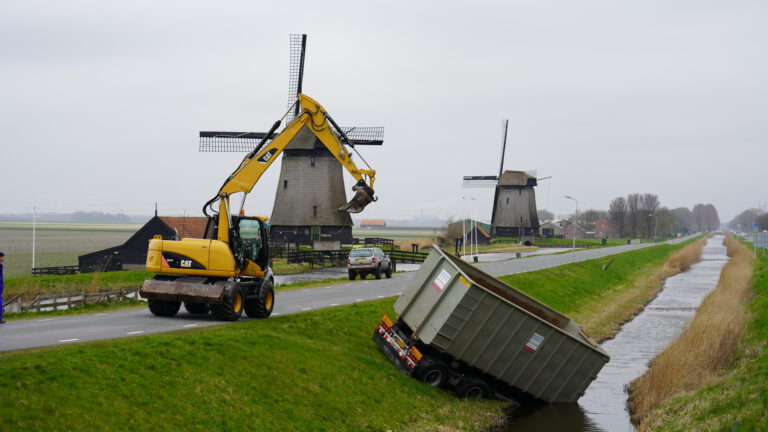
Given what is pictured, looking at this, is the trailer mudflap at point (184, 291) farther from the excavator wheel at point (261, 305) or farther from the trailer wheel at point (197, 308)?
the trailer wheel at point (197, 308)

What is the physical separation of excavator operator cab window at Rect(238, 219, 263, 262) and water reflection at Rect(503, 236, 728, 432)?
850 cm

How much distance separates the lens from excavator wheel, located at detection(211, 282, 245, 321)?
1939 centimetres

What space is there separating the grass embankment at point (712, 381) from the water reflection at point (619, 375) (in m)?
0.71

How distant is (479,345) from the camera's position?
56.5 feet

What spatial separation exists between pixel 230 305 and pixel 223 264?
3.66 ft

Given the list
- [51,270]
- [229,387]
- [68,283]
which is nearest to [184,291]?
[229,387]

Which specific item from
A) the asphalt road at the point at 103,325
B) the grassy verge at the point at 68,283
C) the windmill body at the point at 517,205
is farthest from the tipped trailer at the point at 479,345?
the windmill body at the point at 517,205

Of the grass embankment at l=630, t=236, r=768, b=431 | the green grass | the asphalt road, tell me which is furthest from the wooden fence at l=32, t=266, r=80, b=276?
the green grass

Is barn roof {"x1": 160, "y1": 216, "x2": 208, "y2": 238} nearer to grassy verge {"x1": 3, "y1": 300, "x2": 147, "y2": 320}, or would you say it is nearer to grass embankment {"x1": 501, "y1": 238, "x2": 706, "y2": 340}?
grass embankment {"x1": 501, "y1": 238, "x2": 706, "y2": 340}

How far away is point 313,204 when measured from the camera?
2753 inches

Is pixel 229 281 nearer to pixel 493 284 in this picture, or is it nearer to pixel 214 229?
pixel 214 229

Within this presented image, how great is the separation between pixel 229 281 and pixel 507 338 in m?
7.64

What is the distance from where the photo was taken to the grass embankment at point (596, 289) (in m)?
37.6

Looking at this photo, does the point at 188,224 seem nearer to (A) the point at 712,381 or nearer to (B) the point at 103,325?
(B) the point at 103,325
